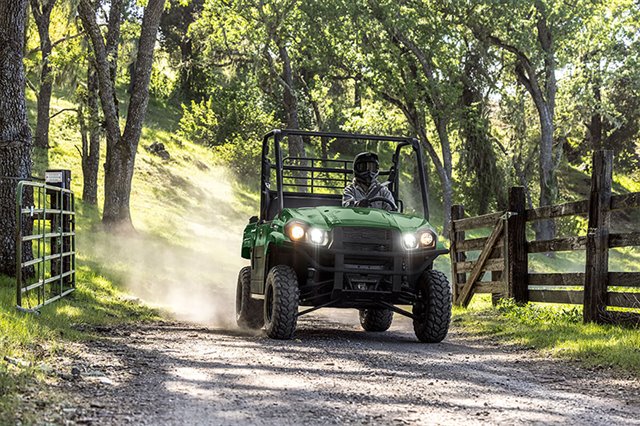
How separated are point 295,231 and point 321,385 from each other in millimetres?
3274

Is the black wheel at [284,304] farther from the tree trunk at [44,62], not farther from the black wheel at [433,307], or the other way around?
the tree trunk at [44,62]

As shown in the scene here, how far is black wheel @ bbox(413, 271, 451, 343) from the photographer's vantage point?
32.8ft

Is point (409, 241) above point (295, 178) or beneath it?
beneath

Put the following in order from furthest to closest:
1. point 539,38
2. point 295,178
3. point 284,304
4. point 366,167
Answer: point 539,38, point 295,178, point 366,167, point 284,304

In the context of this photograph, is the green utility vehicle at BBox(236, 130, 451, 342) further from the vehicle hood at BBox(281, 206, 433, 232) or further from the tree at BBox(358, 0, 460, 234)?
the tree at BBox(358, 0, 460, 234)

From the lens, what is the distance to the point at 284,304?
9.67 m

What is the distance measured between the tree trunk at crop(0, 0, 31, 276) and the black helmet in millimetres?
4287

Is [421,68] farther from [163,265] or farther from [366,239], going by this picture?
[366,239]

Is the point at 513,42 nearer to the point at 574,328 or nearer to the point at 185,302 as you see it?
the point at 185,302

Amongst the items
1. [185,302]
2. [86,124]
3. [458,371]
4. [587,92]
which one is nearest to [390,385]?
[458,371]

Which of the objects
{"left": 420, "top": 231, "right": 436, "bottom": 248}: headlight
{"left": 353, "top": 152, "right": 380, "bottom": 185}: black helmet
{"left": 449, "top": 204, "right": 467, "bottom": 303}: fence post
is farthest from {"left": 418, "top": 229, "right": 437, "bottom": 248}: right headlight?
{"left": 449, "top": 204, "right": 467, "bottom": 303}: fence post

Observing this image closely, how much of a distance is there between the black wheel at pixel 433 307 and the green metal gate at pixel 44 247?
440 cm

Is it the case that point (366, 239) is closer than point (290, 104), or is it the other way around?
point (366, 239)

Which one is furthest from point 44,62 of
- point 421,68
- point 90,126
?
point 421,68
